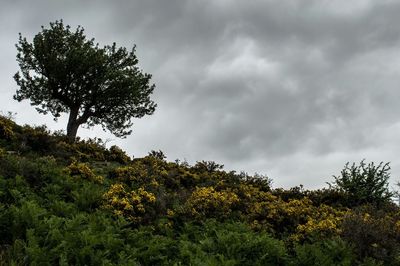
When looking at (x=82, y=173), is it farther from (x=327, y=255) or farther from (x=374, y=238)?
(x=374, y=238)

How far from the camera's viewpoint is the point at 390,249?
34.7ft

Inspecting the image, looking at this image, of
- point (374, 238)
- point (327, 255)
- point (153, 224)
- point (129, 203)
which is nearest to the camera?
point (327, 255)

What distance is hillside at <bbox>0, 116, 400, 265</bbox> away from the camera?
845 centimetres

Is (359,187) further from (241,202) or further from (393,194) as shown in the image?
(241,202)

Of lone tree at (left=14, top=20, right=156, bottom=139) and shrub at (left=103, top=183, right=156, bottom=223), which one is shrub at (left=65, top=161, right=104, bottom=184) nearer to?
shrub at (left=103, top=183, right=156, bottom=223)

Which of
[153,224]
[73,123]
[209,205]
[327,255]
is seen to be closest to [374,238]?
[327,255]

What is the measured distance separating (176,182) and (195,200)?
4.04 meters

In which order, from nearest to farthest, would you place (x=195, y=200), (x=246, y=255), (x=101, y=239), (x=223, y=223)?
(x=101, y=239), (x=246, y=255), (x=223, y=223), (x=195, y=200)

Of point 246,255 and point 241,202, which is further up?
point 241,202

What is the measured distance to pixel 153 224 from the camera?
37.9ft

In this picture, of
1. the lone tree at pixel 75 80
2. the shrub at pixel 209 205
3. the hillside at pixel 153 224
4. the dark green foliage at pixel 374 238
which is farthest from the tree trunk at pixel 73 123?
the dark green foliage at pixel 374 238

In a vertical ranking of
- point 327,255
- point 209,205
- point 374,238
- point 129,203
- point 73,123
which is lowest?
point 327,255

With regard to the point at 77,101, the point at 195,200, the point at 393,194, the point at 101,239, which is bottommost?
the point at 101,239

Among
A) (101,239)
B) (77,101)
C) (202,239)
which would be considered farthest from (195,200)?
(77,101)
